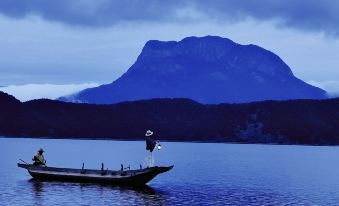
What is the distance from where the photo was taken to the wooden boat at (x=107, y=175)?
73.8m

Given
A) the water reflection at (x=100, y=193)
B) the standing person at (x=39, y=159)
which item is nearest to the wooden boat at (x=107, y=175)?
the water reflection at (x=100, y=193)

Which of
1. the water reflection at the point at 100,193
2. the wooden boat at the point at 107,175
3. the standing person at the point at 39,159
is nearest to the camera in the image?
the water reflection at the point at 100,193

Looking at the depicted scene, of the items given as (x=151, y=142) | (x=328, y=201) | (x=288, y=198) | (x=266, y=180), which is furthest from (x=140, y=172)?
(x=266, y=180)

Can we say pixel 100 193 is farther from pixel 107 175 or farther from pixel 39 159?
pixel 39 159

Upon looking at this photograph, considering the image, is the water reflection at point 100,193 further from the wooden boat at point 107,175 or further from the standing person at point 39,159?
the standing person at point 39,159

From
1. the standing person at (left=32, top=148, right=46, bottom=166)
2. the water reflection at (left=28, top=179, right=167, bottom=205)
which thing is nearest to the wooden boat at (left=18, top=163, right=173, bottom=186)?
the water reflection at (left=28, top=179, right=167, bottom=205)

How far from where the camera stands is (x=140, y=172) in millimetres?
73875

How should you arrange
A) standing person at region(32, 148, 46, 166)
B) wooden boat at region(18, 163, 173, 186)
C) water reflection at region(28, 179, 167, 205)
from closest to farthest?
water reflection at region(28, 179, 167, 205)
wooden boat at region(18, 163, 173, 186)
standing person at region(32, 148, 46, 166)

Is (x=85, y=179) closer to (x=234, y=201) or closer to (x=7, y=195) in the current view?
(x=7, y=195)

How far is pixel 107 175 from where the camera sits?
2943 inches

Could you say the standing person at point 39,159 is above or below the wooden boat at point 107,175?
above

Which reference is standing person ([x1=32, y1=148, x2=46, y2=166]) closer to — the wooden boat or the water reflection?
the wooden boat

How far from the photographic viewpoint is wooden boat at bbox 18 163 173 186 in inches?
2906

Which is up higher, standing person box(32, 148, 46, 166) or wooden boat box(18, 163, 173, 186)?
standing person box(32, 148, 46, 166)
